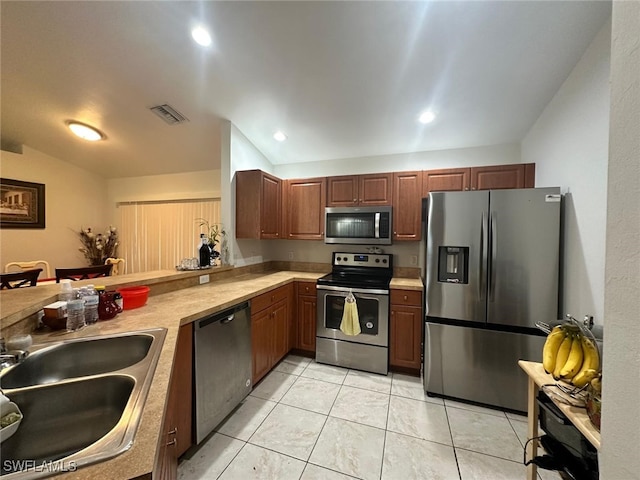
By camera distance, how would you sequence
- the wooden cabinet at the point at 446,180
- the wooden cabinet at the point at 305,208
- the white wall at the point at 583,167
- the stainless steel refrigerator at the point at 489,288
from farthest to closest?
the wooden cabinet at the point at 305,208, the wooden cabinet at the point at 446,180, the stainless steel refrigerator at the point at 489,288, the white wall at the point at 583,167

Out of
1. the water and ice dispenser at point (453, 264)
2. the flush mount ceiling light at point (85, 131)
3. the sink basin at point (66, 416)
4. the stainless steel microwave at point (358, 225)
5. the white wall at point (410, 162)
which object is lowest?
the sink basin at point (66, 416)

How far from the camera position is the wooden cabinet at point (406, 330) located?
7.83 feet

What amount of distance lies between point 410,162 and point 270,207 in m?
1.87

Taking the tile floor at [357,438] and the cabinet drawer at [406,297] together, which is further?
the cabinet drawer at [406,297]

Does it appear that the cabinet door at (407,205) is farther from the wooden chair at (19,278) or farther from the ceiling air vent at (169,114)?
the wooden chair at (19,278)

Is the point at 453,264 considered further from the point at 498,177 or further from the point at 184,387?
the point at 184,387

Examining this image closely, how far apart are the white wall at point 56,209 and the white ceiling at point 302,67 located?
723 mm

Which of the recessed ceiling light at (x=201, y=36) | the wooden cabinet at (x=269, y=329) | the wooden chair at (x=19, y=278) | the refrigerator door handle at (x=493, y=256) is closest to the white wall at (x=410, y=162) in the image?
the refrigerator door handle at (x=493, y=256)

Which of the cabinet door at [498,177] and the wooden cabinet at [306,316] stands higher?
the cabinet door at [498,177]

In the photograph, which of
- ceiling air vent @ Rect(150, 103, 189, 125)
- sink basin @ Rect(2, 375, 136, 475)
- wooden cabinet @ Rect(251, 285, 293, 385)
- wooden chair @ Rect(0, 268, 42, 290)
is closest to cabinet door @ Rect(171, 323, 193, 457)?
sink basin @ Rect(2, 375, 136, 475)

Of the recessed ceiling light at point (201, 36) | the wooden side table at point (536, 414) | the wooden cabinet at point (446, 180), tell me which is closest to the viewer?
the wooden side table at point (536, 414)

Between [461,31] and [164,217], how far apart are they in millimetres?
4527

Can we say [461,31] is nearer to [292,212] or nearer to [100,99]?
[292,212]

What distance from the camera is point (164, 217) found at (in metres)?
4.14
